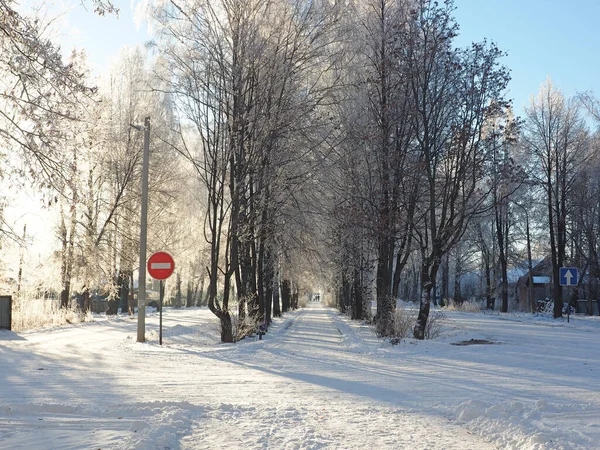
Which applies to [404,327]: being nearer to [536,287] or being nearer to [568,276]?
[568,276]

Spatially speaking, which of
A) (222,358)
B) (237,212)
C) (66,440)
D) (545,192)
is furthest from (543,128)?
(66,440)

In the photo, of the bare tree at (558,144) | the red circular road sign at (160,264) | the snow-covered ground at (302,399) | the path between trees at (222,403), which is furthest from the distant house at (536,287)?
the path between trees at (222,403)

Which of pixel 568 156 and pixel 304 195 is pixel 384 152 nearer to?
pixel 304 195

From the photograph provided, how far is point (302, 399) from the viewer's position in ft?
27.6

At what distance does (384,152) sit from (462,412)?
13012 millimetres

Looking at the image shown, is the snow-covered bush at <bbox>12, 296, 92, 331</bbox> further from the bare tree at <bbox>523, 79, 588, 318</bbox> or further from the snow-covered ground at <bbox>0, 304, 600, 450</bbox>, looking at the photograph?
the bare tree at <bbox>523, 79, 588, 318</bbox>

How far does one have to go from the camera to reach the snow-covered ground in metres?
5.97

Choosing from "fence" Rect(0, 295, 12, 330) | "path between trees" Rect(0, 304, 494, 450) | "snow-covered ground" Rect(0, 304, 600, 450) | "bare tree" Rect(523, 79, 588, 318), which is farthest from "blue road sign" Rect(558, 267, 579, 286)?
"fence" Rect(0, 295, 12, 330)

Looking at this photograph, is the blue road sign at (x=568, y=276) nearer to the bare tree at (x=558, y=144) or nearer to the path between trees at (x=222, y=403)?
the bare tree at (x=558, y=144)

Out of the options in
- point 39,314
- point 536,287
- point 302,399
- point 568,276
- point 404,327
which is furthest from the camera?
point 536,287

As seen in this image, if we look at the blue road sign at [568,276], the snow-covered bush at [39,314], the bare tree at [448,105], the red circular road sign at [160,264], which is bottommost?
the snow-covered bush at [39,314]

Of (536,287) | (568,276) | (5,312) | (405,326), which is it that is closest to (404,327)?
(405,326)

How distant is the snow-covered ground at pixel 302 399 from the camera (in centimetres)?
597

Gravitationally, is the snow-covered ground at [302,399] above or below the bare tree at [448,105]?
below
